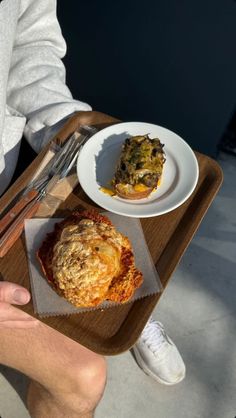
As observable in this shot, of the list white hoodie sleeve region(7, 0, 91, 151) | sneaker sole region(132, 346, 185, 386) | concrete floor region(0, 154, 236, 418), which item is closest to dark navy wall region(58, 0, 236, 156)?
concrete floor region(0, 154, 236, 418)

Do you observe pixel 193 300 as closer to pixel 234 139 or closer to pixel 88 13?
pixel 234 139

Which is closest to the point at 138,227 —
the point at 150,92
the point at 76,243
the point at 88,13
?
the point at 76,243

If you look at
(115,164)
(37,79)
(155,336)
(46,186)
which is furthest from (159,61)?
(155,336)

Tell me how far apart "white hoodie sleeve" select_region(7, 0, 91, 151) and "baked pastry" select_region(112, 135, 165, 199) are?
0.31 metres

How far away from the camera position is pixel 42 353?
4.17ft

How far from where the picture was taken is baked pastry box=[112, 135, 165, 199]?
1237mm

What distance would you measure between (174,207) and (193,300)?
86 cm

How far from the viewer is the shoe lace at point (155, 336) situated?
175 centimetres

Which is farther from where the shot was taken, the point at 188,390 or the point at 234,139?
the point at 234,139

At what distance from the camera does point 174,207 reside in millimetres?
1205

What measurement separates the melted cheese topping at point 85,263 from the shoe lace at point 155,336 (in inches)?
30.5

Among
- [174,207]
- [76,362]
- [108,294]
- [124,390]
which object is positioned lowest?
[124,390]

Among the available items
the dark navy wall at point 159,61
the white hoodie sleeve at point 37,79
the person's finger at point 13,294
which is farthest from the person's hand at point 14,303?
the dark navy wall at point 159,61

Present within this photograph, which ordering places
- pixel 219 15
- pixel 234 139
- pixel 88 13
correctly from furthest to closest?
pixel 234 139 < pixel 88 13 < pixel 219 15
